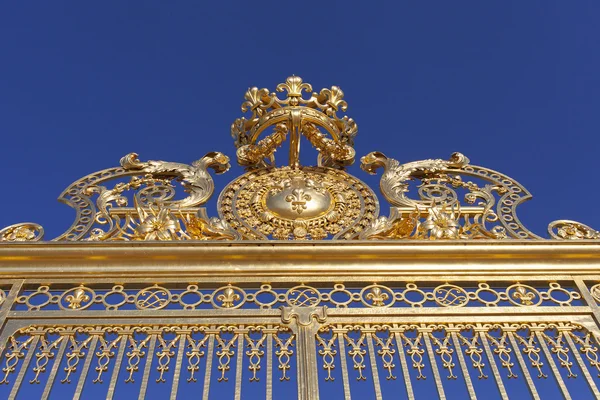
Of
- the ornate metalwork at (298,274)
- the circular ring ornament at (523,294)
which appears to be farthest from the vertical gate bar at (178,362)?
the circular ring ornament at (523,294)

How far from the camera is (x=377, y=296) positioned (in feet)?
15.5

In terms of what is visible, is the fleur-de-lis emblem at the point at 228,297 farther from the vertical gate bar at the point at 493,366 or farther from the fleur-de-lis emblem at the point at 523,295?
the fleur-de-lis emblem at the point at 523,295

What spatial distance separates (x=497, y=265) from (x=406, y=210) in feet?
2.67

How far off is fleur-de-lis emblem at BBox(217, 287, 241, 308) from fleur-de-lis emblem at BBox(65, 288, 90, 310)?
88 centimetres

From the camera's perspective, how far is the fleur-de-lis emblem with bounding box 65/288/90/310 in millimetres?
4633

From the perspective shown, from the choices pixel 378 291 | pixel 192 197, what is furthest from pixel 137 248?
pixel 378 291

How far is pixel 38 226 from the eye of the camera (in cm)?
520

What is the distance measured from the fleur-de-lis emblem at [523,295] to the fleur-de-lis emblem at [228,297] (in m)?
1.86

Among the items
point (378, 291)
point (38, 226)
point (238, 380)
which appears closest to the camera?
point (238, 380)

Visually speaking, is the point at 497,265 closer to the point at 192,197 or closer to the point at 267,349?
the point at 267,349

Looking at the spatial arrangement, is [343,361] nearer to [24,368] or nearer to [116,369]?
[116,369]

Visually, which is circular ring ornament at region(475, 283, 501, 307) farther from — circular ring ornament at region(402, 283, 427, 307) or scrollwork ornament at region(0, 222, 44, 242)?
scrollwork ornament at region(0, 222, 44, 242)

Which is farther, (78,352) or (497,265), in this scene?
(497,265)

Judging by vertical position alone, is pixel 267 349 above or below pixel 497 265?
below
